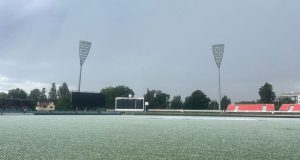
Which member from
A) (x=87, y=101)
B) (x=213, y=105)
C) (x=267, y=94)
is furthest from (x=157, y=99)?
(x=87, y=101)

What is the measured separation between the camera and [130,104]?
180ft

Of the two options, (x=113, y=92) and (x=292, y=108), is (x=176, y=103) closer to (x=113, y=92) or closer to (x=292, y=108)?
(x=113, y=92)

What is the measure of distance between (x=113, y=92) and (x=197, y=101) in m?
25.6

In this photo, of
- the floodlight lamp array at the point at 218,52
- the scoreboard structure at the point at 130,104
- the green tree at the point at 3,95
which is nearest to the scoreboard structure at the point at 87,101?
the scoreboard structure at the point at 130,104

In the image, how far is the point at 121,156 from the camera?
3.76 metres

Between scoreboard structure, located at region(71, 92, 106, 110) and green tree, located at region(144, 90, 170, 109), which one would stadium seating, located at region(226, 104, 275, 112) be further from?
green tree, located at region(144, 90, 170, 109)

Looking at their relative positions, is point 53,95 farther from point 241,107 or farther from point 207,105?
point 241,107

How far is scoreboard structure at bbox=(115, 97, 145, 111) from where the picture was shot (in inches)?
2153

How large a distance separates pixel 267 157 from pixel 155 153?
1246mm

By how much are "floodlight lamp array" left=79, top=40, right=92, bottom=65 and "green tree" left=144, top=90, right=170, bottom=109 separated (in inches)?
1388

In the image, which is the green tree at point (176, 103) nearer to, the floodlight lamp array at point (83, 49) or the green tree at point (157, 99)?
the green tree at point (157, 99)

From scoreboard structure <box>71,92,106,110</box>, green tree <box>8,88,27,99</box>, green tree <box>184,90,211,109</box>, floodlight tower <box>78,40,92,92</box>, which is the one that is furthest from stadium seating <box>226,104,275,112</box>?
green tree <box>8,88,27,99</box>

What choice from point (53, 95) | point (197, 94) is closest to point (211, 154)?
point (197, 94)

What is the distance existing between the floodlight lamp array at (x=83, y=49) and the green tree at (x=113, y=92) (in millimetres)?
Result: 38906
